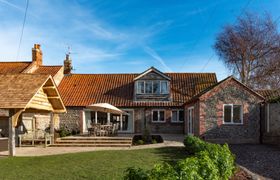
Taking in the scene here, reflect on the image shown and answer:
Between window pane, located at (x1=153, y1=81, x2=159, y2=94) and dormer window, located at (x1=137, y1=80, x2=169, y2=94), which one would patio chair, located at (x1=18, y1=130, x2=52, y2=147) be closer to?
dormer window, located at (x1=137, y1=80, x2=169, y2=94)

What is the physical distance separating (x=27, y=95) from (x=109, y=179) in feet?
26.0

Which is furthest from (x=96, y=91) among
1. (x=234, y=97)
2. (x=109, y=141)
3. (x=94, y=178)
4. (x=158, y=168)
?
(x=158, y=168)

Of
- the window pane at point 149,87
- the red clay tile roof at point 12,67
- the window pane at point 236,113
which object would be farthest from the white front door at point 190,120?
the red clay tile roof at point 12,67

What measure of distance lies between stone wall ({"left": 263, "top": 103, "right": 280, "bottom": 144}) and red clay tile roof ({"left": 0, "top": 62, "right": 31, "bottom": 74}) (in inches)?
885

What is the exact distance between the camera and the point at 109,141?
20781 millimetres

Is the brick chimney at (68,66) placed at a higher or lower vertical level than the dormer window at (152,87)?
higher

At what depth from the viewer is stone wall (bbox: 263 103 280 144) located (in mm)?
19953

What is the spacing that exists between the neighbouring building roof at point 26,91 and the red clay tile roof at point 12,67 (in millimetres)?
14208

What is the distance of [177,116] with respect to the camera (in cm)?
2991

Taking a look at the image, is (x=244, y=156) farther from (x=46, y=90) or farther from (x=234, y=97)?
(x=46, y=90)

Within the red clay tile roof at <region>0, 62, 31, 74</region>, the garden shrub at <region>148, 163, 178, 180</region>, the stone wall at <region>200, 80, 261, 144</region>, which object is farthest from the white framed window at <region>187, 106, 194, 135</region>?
the garden shrub at <region>148, 163, 178, 180</region>

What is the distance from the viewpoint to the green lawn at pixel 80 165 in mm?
10102

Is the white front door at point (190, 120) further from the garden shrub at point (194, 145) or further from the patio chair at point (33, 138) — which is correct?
the patio chair at point (33, 138)

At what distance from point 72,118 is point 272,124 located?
16983mm
